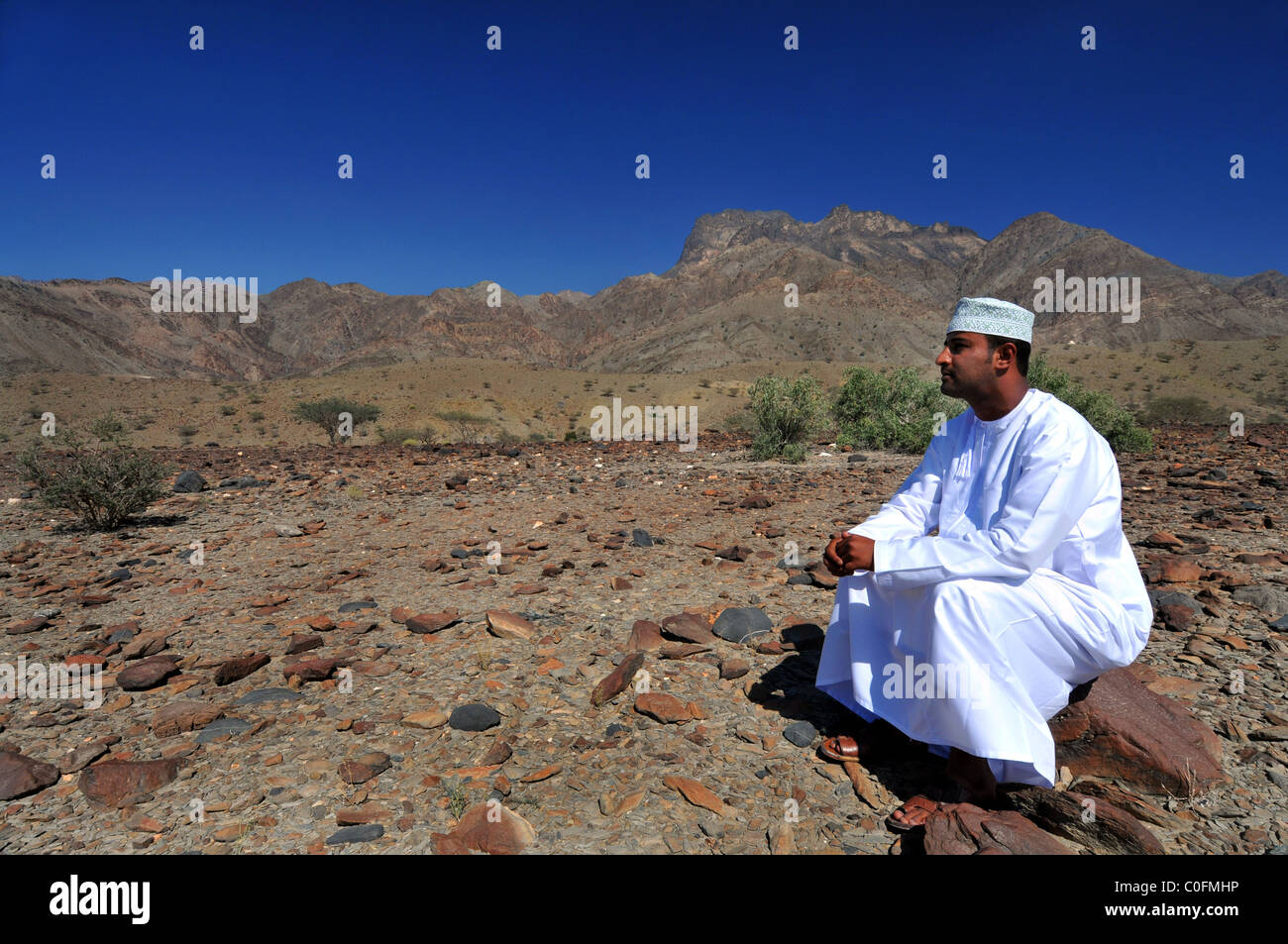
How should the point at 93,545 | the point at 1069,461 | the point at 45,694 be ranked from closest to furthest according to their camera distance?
the point at 1069,461, the point at 45,694, the point at 93,545

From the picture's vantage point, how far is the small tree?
2195cm

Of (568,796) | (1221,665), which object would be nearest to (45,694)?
(568,796)

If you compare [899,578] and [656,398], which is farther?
[656,398]

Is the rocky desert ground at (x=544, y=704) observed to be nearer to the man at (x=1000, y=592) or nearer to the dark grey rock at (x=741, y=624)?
the dark grey rock at (x=741, y=624)

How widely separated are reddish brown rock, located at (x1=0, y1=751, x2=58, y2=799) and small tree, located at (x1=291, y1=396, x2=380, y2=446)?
19.7m

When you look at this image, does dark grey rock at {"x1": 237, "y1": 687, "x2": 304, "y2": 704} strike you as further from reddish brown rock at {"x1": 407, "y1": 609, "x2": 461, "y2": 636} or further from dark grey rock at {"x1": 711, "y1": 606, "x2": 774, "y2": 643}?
dark grey rock at {"x1": 711, "y1": 606, "x2": 774, "y2": 643}

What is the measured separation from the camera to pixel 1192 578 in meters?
4.38
